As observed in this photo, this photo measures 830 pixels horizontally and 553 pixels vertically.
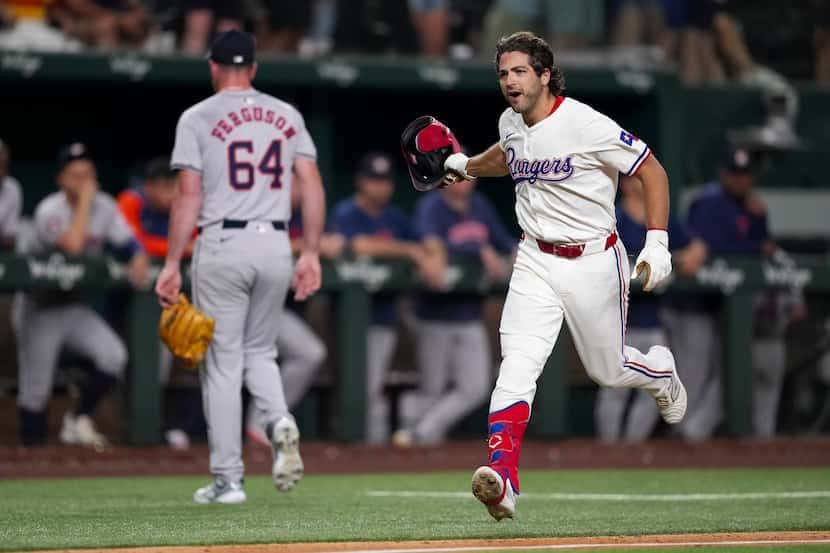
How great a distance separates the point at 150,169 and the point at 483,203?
2.40 m

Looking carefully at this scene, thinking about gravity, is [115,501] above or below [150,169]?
below

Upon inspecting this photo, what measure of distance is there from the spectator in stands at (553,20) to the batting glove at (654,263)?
668 cm

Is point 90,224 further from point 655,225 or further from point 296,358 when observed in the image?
point 655,225

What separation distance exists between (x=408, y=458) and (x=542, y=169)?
4.48 m

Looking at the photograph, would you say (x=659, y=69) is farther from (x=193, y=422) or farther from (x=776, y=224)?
(x=193, y=422)

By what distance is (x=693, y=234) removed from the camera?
11453 mm

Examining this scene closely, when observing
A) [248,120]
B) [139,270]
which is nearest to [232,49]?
[248,120]

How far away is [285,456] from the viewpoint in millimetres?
6574

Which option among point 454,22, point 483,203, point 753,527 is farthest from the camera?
point 454,22

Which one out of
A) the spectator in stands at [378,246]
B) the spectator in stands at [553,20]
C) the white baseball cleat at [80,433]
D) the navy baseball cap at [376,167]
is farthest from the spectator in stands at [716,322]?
the white baseball cleat at [80,433]

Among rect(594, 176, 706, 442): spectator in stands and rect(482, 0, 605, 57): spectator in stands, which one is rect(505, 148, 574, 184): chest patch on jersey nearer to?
rect(594, 176, 706, 442): spectator in stands

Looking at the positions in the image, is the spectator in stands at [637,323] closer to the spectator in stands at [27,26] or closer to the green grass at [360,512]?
the green grass at [360,512]

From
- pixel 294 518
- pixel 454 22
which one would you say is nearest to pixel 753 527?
pixel 294 518

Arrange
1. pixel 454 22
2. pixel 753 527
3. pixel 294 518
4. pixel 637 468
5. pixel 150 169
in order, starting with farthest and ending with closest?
1. pixel 454 22
2. pixel 150 169
3. pixel 637 468
4. pixel 294 518
5. pixel 753 527
